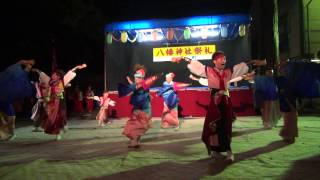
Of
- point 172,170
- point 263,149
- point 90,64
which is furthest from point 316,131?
point 90,64

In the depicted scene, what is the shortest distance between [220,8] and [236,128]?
1716 cm

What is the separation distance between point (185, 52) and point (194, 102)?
8.49 ft

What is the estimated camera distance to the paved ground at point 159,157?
7316mm

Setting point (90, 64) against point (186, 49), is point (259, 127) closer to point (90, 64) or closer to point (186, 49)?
point (186, 49)

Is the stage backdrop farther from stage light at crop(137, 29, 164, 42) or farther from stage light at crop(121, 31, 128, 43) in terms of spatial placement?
stage light at crop(121, 31, 128, 43)

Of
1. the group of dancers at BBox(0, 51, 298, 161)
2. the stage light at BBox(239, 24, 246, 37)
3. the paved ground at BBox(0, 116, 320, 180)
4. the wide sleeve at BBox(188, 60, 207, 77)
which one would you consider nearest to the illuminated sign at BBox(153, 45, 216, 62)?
the stage light at BBox(239, 24, 246, 37)

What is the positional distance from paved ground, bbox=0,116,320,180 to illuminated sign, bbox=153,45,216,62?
7407 mm

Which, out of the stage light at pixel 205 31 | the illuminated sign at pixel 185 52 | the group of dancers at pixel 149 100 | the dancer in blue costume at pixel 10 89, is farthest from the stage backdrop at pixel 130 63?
the dancer in blue costume at pixel 10 89

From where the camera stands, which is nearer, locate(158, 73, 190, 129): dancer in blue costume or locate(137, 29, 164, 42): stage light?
locate(158, 73, 190, 129): dancer in blue costume

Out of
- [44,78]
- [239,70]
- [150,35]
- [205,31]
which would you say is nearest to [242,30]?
[205,31]

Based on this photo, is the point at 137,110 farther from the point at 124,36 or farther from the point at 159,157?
the point at 124,36

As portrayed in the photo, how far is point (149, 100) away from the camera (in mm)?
10562

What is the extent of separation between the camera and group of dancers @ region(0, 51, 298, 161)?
325 inches

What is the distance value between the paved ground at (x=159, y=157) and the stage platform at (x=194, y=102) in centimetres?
528
